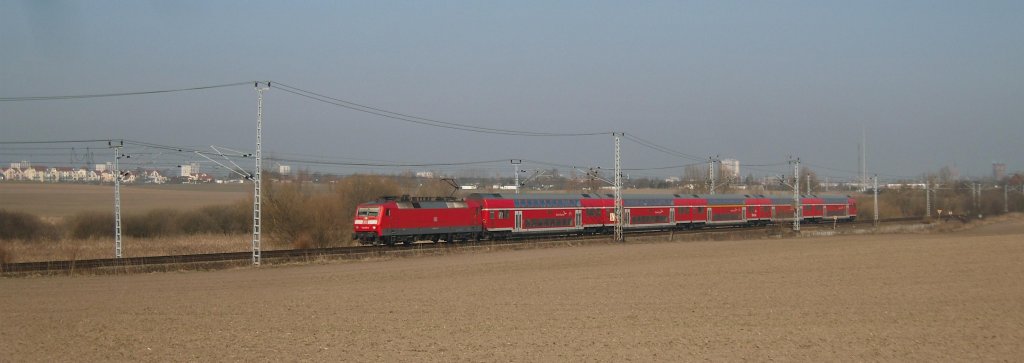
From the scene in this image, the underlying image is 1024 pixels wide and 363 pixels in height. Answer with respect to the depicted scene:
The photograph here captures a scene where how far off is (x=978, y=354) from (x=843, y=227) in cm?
6408

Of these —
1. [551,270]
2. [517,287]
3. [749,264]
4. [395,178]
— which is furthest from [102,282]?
[395,178]

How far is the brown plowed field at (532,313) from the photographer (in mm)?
15461

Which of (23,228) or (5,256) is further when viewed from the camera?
(23,228)

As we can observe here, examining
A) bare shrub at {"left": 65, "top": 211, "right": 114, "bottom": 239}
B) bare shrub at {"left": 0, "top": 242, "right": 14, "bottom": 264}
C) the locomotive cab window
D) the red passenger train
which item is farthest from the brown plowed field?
bare shrub at {"left": 65, "top": 211, "right": 114, "bottom": 239}

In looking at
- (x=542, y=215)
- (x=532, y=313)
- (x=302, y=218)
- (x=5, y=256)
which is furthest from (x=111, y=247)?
(x=532, y=313)

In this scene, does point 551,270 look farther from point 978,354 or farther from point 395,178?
point 395,178

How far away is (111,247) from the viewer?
49.5 metres

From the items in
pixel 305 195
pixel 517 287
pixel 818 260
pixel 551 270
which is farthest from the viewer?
pixel 305 195

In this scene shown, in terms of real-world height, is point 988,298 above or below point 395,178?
below

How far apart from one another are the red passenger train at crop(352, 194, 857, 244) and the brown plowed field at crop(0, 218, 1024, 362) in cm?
971

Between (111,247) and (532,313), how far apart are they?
38.0m

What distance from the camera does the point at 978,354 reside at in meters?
15.4

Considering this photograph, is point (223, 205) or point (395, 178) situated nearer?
point (223, 205)

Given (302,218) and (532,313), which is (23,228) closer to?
(302,218)
